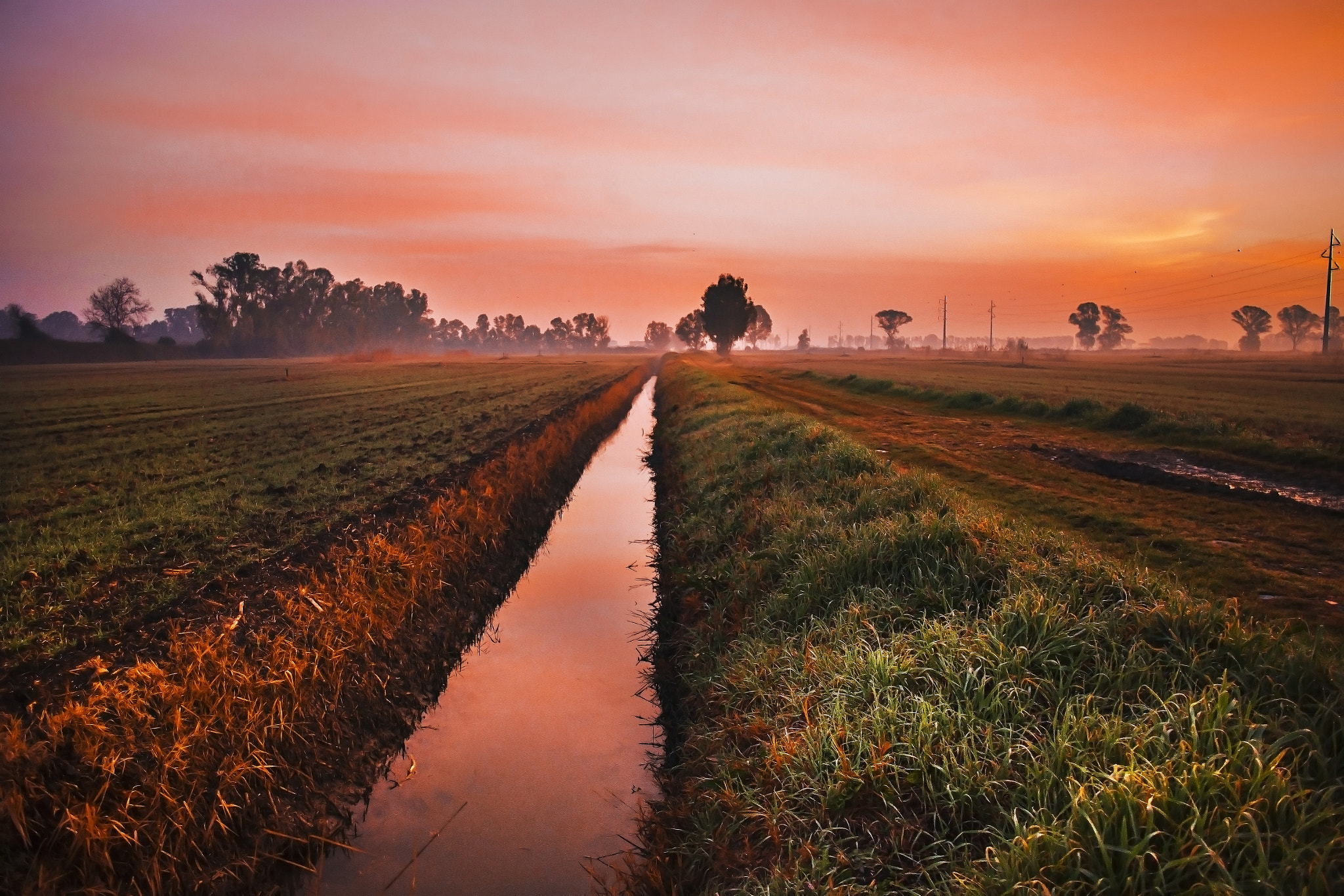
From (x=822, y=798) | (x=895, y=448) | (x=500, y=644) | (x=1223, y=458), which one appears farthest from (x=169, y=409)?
(x=1223, y=458)

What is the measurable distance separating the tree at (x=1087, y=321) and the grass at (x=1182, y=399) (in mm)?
130074

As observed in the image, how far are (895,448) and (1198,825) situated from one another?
1479cm

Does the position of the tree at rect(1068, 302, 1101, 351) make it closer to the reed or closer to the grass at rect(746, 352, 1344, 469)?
the grass at rect(746, 352, 1344, 469)

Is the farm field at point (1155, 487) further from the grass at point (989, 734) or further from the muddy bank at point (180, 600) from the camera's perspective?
the muddy bank at point (180, 600)

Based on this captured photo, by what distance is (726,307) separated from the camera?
109m

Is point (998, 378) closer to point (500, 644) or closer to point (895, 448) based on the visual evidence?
point (895, 448)

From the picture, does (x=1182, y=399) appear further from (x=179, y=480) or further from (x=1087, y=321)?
(x=1087, y=321)

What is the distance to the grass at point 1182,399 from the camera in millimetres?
16672

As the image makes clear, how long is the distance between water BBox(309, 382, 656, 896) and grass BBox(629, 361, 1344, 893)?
64 cm

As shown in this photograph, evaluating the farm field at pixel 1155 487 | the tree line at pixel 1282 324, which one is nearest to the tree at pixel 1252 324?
the tree line at pixel 1282 324

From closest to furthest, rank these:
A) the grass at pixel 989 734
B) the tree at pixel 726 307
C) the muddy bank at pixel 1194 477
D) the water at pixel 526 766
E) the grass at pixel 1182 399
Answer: the grass at pixel 989 734 → the water at pixel 526 766 → the muddy bank at pixel 1194 477 → the grass at pixel 1182 399 → the tree at pixel 726 307

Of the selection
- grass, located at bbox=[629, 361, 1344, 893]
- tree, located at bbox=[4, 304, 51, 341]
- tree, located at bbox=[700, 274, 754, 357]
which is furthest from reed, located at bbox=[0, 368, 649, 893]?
tree, located at bbox=[700, 274, 754, 357]

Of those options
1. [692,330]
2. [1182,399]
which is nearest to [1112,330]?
[692,330]

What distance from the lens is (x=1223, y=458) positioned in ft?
49.8
